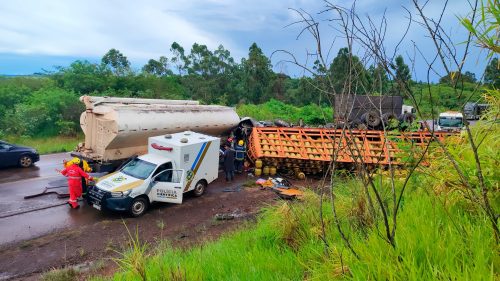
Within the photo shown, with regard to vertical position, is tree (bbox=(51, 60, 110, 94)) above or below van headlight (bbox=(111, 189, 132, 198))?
above

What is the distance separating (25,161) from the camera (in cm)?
1475

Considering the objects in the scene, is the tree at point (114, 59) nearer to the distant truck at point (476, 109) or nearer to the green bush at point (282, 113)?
the green bush at point (282, 113)

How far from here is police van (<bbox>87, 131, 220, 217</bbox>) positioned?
376 inches

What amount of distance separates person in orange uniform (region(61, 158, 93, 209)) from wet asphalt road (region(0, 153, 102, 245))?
11.4 inches

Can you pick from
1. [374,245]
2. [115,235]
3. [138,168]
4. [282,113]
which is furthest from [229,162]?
[282,113]

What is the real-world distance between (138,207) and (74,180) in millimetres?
2180

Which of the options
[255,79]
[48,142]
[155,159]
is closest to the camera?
[155,159]

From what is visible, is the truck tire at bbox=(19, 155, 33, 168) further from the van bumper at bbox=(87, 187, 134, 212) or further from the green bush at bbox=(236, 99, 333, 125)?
the green bush at bbox=(236, 99, 333, 125)

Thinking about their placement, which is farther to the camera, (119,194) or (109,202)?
(119,194)

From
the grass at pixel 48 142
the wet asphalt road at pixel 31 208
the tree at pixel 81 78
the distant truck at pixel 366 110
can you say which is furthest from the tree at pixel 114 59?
the distant truck at pixel 366 110

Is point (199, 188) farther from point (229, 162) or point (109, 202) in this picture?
point (109, 202)

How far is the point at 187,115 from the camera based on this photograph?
48.0ft

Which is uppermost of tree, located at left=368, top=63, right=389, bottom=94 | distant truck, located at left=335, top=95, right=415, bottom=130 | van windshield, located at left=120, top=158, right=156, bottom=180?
tree, located at left=368, top=63, right=389, bottom=94

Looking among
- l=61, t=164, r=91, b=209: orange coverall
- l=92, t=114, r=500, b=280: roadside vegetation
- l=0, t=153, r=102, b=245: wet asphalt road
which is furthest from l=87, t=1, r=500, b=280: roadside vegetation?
l=61, t=164, r=91, b=209: orange coverall
